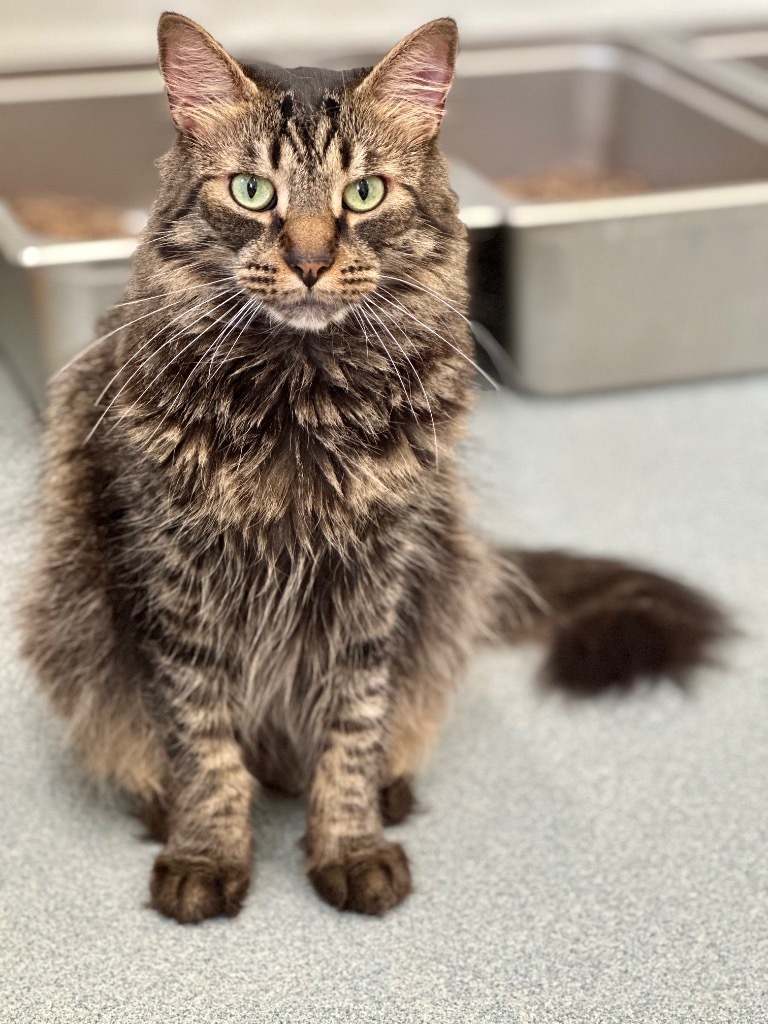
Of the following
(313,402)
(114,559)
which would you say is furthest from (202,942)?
(313,402)

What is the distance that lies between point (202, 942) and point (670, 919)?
1.76 ft

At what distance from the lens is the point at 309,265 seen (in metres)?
1.17

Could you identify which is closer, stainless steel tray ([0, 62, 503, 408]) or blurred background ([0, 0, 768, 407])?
blurred background ([0, 0, 768, 407])

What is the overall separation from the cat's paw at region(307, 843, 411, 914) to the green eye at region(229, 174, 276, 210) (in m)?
0.75

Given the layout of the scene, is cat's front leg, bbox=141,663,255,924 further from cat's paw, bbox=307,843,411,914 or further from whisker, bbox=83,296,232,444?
whisker, bbox=83,296,232,444

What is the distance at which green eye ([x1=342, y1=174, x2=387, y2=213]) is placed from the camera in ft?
3.99

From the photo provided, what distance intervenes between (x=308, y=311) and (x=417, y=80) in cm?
27

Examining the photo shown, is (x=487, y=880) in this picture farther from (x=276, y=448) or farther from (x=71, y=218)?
(x=71, y=218)

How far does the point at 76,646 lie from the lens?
1473 millimetres

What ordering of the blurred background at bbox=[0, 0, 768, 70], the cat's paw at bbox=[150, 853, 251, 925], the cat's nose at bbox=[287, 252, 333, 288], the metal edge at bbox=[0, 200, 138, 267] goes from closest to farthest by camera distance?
the cat's nose at bbox=[287, 252, 333, 288], the cat's paw at bbox=[150, 853, 251, 925], the metal edge at bbox=[0, 200, 138, 267], the blurred background at bbox=[0, 0, 768, 70]

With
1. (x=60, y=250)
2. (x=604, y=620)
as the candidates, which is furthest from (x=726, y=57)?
(x=604, y=620)

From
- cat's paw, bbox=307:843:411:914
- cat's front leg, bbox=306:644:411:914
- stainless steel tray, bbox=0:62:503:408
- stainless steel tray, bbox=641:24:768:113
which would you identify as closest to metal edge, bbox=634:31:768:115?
stainless steel tray, bbox=641:24:768:113

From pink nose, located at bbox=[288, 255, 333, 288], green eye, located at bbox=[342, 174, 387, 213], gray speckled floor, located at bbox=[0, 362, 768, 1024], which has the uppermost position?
green eye, located at bbox=[342, 174, 387, 213]

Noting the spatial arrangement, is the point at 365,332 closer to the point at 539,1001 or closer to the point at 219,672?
the point at 219,672
